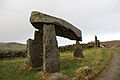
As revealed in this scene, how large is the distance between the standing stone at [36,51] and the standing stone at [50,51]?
10.6 feet

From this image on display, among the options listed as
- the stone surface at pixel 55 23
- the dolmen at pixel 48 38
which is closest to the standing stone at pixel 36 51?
the dolmen at pixel 48 38

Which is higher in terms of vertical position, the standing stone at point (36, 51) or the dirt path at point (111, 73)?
the standing stone at point (36, 51)

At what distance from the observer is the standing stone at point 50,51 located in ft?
74.1

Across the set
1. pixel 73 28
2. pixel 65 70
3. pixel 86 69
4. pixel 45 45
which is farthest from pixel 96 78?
pixel 73 28

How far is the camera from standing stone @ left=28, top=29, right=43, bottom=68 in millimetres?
26297

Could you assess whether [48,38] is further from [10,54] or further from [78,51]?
[10,54]

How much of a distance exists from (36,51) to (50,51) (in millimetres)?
3921

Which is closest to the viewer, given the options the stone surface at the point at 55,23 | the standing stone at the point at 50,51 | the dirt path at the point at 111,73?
the dirt path at the point at 111,73

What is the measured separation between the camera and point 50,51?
22812mm

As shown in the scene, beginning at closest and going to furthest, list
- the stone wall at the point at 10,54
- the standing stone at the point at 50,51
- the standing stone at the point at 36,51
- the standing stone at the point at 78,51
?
the standing stone at the point at 50,51 → the standing stone at the point at 36,51 → the standing stone at the point at 78,51 → the stone wall at the point at 10,54

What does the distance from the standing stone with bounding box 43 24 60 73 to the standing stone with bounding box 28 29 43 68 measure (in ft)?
10.6

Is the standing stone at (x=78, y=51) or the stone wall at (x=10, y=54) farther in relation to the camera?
the stone wall at (x=10, y=54)

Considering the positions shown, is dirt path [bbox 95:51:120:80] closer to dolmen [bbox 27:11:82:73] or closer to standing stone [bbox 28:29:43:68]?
dolmen [bbox 27:11:82:73]

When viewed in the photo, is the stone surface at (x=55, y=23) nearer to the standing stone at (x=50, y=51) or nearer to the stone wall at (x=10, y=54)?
the standing stone at (x=50, y=51)
